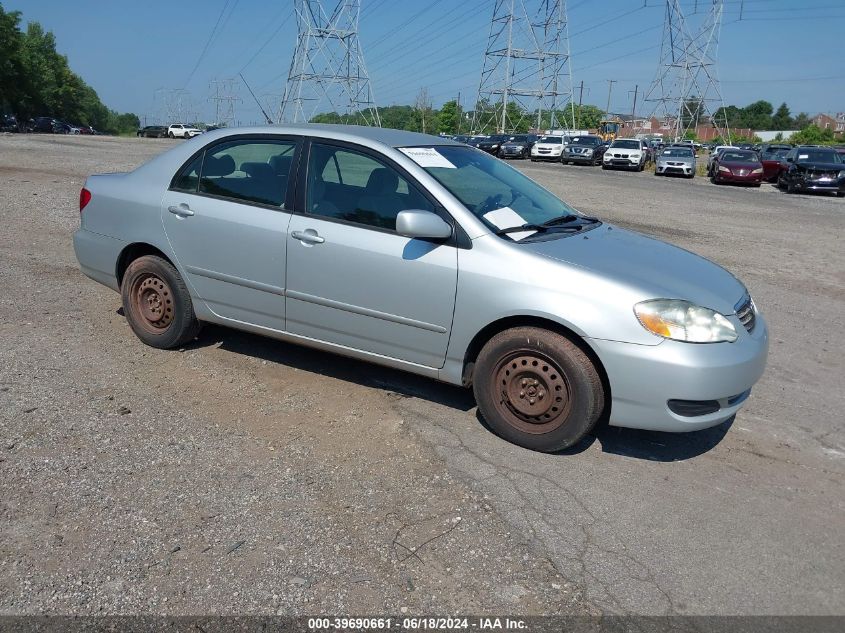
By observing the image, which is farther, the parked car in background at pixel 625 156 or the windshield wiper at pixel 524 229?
the parked car in background at pixel 625 156

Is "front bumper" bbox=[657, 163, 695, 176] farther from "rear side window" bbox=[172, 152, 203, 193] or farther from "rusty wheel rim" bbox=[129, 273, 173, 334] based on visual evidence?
"rusty wheel rim" bbox=[129, 273, 173, 334]

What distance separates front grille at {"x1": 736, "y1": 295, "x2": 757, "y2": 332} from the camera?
4.11 meters

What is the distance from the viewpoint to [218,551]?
3.06m

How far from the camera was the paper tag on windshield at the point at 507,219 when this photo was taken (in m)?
4.29

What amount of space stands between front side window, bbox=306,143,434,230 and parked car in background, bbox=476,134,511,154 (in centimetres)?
4034

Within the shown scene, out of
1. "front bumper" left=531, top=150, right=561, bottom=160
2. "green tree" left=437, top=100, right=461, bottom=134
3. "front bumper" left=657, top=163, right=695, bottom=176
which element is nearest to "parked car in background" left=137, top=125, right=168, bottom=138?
"green tree" left=437, top=100, right=461, bottom=134

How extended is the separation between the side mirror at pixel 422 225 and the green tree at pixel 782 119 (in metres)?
135

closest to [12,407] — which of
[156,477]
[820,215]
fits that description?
[156,477]

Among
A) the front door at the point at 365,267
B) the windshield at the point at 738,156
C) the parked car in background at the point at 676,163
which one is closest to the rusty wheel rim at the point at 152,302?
the front door at the point at 365,267

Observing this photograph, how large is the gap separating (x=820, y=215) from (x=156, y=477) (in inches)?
734

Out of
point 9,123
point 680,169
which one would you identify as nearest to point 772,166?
point 680,169

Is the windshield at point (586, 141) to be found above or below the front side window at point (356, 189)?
above

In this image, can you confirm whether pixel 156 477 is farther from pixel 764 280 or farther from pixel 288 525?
pixel 764 280

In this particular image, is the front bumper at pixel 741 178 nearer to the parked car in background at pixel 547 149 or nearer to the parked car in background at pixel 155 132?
the parked car in background at pixel 547 149
